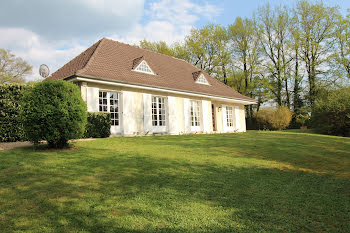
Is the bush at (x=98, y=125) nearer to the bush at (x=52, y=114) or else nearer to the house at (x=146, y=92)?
the house at (x=146, y=92)

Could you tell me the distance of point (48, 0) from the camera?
1027 cm

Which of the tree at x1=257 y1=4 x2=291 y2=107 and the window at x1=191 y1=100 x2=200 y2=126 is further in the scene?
the tree at x1=257 y1=4 x2=291 y2=107

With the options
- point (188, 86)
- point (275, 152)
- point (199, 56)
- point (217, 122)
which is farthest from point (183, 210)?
point (199, 56)

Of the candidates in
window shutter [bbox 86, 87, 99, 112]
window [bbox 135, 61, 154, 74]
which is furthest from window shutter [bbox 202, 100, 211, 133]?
window shutter [bbox 86, 87, 99, 112]

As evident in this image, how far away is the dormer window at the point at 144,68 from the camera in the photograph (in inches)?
566

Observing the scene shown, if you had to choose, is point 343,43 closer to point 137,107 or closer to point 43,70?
point 137,107

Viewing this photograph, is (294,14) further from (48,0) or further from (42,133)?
(42,133)

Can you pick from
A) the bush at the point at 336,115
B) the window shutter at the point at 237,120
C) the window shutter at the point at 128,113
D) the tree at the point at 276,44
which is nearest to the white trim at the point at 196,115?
the window shutter at the point at 128,113

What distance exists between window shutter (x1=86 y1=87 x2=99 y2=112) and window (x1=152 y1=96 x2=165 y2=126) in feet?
12.3

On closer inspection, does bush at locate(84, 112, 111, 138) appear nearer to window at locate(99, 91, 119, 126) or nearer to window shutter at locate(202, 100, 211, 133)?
window at locate(99, 91, 119, 126)

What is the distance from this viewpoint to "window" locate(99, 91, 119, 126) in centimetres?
1198

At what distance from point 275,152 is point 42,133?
6802 mm

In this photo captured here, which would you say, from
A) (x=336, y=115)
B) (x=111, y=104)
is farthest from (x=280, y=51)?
(x=111, y=104)

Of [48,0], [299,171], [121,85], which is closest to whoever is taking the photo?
[299,171]
